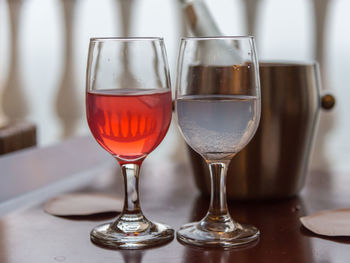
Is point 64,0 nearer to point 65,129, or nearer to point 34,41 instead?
point 34,41

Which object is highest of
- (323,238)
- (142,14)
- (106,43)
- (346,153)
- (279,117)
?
(142,14)

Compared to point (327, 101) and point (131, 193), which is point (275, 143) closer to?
point (327, 101)

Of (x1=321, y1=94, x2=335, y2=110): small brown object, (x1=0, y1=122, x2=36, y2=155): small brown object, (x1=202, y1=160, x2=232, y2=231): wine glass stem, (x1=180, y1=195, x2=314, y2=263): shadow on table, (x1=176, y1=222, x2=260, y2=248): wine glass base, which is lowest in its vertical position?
(x1=180, y1=195, x2=314, y2=263): shadow on table

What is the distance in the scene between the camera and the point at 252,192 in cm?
80

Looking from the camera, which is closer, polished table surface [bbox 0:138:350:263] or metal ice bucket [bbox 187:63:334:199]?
polished table surface [bbox 0:138:350:263]

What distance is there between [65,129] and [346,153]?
1.67 metres

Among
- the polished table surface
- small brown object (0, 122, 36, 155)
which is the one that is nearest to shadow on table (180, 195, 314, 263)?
the polished table surface

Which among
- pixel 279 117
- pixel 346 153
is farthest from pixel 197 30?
pixel 346 153

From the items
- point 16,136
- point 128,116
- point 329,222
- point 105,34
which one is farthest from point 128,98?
point 105,34

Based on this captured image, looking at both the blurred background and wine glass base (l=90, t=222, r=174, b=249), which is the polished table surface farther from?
the blurred background

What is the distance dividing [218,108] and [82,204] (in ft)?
0.81

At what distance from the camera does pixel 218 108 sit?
0.63 metres

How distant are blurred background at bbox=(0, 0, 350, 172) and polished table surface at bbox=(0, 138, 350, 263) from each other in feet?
7.75

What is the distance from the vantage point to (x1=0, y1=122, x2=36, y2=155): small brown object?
38.9 inches
